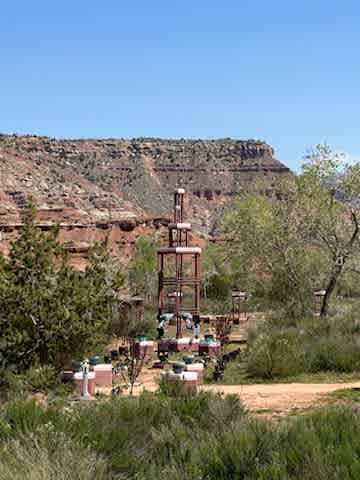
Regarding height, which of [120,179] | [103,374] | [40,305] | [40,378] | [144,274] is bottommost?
[103,374]

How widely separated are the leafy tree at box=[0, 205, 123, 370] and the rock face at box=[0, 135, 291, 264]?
47163 millimetres

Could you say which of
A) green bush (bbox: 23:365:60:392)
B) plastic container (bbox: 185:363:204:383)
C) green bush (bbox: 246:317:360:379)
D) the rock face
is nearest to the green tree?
green bush (bbox: 246:317:360:379)

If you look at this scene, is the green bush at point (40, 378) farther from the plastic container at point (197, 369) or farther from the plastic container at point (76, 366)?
the plastic container at point (197, 369)

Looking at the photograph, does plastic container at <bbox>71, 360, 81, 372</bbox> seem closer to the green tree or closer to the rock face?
the green tree

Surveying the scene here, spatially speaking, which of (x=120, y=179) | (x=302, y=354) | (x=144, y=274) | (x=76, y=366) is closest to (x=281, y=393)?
(x=302, y=354)

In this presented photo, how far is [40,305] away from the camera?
46.4 feet

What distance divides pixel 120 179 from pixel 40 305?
10764cm

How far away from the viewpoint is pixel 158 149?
136500mm

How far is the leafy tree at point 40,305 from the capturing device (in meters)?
14.0

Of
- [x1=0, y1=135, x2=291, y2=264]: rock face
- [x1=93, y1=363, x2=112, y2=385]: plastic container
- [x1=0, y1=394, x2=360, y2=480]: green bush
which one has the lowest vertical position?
[x1=93, y1=363, x2=112, y2=385]: plastic container

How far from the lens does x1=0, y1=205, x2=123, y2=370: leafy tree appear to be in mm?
13992

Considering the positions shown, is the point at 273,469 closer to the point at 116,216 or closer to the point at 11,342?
the point at 11,342

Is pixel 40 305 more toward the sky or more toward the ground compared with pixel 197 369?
more toward the sky

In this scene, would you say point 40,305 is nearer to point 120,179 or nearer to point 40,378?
point 40,378
